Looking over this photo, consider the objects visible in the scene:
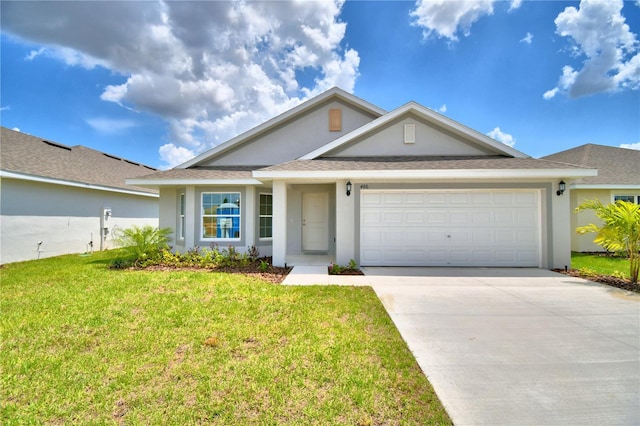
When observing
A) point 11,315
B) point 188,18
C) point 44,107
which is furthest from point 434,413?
point 44,107

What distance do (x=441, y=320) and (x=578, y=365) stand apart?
1.71 meters

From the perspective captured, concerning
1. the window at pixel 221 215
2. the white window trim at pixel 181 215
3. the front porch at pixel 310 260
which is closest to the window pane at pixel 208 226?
the window at pixel 221 215

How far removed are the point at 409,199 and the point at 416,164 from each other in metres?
1.15

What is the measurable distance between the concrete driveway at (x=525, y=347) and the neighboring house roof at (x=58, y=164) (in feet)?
43.6

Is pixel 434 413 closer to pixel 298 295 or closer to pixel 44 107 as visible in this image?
pixel 298 295

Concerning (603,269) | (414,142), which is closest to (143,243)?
(414,142)

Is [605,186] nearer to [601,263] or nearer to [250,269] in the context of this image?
[601,263]

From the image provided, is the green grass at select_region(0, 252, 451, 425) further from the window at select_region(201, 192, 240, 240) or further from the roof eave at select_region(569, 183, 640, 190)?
the roof eave at select_region(569, 183, 640, 190)

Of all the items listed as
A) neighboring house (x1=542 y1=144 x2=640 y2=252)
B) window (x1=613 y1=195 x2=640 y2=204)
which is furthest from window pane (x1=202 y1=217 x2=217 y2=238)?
window (x1=613 y1=195 x2=640 y2=204)

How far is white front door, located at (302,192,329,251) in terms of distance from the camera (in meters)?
11.1

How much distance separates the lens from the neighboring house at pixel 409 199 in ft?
27.4

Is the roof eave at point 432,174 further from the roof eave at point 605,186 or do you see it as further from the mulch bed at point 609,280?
the roof eave at point 605,186

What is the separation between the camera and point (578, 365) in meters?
3.24

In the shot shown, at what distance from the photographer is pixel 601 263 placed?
9742mm
